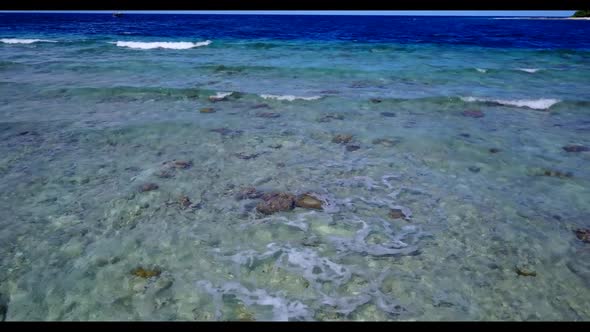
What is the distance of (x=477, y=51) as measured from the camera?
82.3 feet

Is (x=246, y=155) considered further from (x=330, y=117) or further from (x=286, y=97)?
(x=286, y=97)

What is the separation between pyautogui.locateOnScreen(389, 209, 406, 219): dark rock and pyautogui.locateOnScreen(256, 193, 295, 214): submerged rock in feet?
4.34

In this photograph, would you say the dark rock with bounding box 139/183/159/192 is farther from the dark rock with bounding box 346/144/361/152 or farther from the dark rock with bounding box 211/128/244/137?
the dark rock with bounding box 346/144/361/152

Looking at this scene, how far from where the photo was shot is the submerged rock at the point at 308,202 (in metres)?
5.21

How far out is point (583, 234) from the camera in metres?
4.61

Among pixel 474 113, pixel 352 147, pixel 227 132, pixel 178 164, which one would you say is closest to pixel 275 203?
pixel 178 164

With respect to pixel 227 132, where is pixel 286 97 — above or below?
above

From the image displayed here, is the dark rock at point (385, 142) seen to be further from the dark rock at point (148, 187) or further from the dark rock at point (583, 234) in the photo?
the dark rock at point (148, 187)

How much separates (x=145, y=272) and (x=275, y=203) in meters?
1.93

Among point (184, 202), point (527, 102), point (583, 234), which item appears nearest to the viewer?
point (583, 234)

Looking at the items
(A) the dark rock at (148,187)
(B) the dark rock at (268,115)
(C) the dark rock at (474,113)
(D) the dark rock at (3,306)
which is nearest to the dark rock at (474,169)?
(C) the dark rock at (474,113)

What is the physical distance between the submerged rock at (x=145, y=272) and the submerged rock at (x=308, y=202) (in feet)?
6.74

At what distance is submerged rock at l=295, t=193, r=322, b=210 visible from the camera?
5.21 metres
